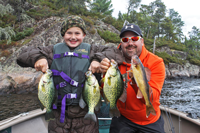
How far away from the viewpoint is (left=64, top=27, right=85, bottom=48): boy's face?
262cm

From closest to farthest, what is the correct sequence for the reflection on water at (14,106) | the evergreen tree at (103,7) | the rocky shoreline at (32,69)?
the reflection on water at (14,106) → the rocky shoreline at (32,69) → the evergreen tree at (103,7)

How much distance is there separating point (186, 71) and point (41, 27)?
34362mm

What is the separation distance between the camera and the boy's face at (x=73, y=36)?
2.62 metres

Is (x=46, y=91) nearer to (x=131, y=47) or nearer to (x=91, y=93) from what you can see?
(x=91, y=93)

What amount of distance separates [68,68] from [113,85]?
1.00 metres

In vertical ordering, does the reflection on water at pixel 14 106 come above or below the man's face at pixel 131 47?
below

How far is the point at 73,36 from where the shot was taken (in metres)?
2.62

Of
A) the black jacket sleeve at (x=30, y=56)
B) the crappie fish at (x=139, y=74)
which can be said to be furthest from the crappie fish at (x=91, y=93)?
the black jacket sleeve at (x=30, y=56)

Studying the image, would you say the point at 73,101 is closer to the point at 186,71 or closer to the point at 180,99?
the point at 180,99

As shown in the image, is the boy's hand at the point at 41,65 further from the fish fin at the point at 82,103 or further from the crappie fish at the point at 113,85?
the crappie fish at the point at 113,85

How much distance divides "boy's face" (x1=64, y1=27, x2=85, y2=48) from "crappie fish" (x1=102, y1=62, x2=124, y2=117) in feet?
3.33

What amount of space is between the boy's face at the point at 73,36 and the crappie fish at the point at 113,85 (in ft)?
3.33

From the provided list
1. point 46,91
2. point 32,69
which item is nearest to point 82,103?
point 46,91

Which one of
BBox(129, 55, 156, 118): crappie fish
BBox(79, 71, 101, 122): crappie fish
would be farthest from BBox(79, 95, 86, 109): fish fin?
BBox(129, 55, 156, 118): crappie fish
